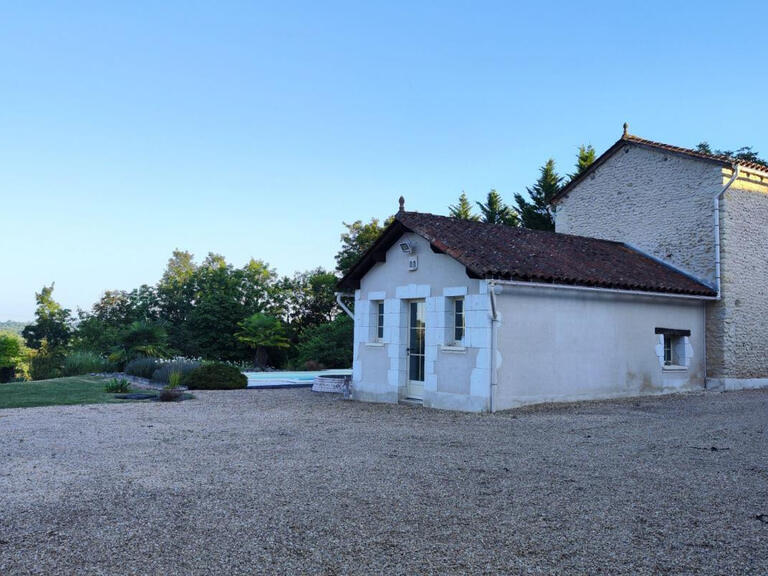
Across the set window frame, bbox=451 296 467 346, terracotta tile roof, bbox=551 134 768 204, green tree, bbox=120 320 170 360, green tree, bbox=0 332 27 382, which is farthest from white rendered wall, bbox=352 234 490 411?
green tree, bbox=0 332 27 382

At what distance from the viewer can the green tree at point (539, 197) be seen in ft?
112

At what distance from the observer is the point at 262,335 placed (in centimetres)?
2764

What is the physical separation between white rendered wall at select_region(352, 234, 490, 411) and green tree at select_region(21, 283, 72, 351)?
30.5m

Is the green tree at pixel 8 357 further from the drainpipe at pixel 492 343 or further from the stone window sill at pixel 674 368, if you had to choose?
the stone window sill at pixel 674 368

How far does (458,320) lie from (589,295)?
285 cm

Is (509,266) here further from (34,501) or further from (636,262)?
(34,501)

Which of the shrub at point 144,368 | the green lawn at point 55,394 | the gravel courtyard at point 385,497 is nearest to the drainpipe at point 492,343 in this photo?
the gravel courtyard at point 385,497

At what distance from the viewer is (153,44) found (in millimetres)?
14555

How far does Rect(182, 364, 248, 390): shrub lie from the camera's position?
15781 mm

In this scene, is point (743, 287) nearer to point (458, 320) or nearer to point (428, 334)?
point (458, 320)

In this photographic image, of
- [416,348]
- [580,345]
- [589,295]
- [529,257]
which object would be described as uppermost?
[529,257]

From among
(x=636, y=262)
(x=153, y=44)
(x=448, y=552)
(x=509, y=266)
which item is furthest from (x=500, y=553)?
(x=153, y=44)

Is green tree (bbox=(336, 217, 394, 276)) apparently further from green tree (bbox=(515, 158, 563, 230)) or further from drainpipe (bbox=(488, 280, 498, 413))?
drainpipe (bbox=(488, 280, 498, 413))

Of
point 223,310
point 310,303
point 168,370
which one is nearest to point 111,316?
point 223,310
